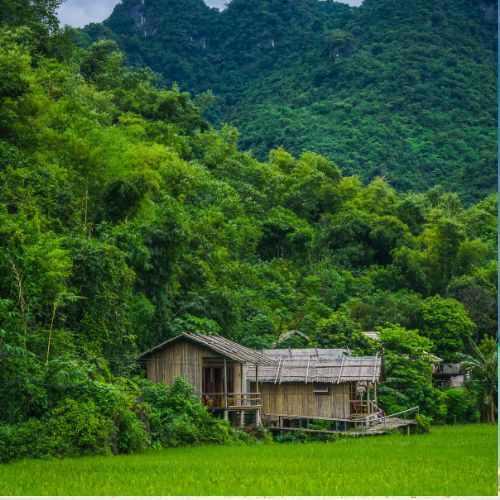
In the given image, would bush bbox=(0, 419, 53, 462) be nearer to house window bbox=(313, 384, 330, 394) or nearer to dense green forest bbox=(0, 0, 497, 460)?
dense green forest bbox=(0, 0, 497, 460)

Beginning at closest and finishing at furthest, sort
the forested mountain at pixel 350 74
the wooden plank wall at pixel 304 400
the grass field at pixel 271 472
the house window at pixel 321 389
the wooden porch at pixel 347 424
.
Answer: the grass field at pixel 271 472
the wooden porch at pixel 347 424
the wooden plank wall at pixel 304 400
the house window at pixel 321 389
the forested mountain at pixel 350 74

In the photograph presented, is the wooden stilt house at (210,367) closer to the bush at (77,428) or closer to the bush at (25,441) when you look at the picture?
the bush at (77,428)

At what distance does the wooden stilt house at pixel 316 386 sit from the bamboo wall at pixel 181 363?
232 centimetres

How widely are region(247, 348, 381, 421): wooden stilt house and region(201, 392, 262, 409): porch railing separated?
1028 mm

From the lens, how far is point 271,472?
44.2ft

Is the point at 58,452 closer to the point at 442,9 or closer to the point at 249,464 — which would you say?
the point at 249,464

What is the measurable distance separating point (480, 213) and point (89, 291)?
28.3 metres

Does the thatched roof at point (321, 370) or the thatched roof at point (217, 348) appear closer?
the thatched roof at point (217, 348)

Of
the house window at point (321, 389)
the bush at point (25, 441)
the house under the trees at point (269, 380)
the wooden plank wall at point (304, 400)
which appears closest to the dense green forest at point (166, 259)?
the bush at point (25, 441)

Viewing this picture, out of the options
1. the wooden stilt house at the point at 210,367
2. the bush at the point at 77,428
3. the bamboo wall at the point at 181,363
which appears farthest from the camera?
the bamboo wall at the point at 181,363

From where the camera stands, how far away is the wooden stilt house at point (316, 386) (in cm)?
2423

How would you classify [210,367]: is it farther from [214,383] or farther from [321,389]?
[321,389]

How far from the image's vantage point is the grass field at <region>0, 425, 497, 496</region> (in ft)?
37.2

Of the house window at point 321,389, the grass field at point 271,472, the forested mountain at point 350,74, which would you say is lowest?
the grass field at point 271,472
